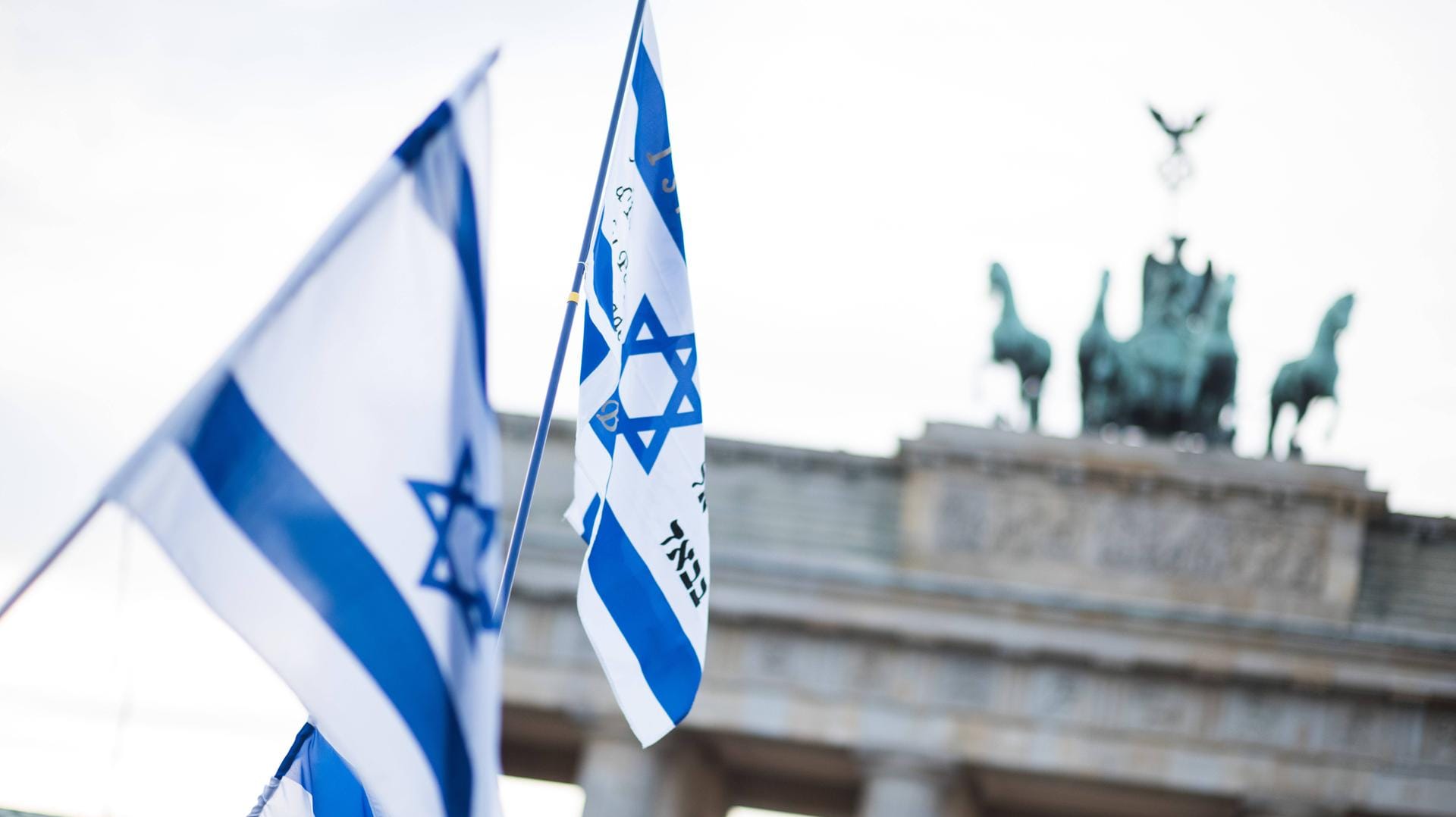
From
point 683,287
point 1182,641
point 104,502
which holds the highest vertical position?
point 1182,641

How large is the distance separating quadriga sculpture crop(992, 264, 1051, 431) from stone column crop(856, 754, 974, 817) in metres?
4.76

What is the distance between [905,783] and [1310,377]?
24.1 feet

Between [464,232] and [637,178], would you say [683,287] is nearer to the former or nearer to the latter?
[637,178]

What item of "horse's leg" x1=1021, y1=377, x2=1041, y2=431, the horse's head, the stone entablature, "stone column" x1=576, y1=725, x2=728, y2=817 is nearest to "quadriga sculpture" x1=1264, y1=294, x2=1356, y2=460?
the horse's head

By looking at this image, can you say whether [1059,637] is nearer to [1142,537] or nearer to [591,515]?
[1142,537]

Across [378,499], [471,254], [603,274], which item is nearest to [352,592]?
[378,499]

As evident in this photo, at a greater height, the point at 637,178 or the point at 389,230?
the point at 637,178

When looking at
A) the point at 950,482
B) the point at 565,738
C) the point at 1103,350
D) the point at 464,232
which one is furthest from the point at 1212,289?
the point at 464,232

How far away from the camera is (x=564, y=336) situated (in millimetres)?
6902

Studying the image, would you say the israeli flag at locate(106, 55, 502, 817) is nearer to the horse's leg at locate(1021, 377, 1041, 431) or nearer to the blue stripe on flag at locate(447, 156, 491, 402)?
the blue stripe on flag at locate(447, 156, 491, 402)

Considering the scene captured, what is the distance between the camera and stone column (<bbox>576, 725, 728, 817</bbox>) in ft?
92.9

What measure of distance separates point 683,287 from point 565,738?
2413 centimetres

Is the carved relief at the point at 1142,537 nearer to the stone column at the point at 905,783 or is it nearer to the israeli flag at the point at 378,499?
the stone column at the point at 905,783

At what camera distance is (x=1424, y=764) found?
27.9 metres
